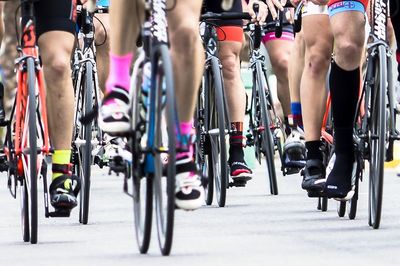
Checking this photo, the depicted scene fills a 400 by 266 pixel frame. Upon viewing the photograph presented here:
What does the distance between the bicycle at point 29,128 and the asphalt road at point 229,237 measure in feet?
0.70

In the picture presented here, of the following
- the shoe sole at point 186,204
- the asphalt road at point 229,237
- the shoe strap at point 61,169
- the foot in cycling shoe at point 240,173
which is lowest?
the asphalt road at point 229,237

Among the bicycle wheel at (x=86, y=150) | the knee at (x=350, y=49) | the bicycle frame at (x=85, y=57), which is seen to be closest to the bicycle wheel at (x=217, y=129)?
the bicycle frame at (x=85, y=57)

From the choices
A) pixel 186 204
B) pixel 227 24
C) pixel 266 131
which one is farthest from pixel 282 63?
pixel 186 204

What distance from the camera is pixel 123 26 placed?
23.4 ft

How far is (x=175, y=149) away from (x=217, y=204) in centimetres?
461

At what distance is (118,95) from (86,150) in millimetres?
2626

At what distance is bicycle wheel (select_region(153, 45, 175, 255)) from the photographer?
6551 millimetres

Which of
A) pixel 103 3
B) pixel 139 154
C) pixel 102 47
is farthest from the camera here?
pixel 102 47

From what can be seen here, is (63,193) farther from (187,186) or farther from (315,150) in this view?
(187,186)

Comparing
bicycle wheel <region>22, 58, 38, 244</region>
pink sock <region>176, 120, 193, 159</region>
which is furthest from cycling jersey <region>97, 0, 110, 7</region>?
pink sock <region>176, 120, 193, 159</region>

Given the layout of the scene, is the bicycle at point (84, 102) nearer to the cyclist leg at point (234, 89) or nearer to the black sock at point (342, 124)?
the cyclist leg at point (234, 89)

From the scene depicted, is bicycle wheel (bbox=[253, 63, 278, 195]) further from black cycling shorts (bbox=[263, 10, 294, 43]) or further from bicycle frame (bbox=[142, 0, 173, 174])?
bicycle frame (bbox=[142, 0, 173, 174])

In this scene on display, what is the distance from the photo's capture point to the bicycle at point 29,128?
8.02 meters

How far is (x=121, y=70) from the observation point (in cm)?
724
